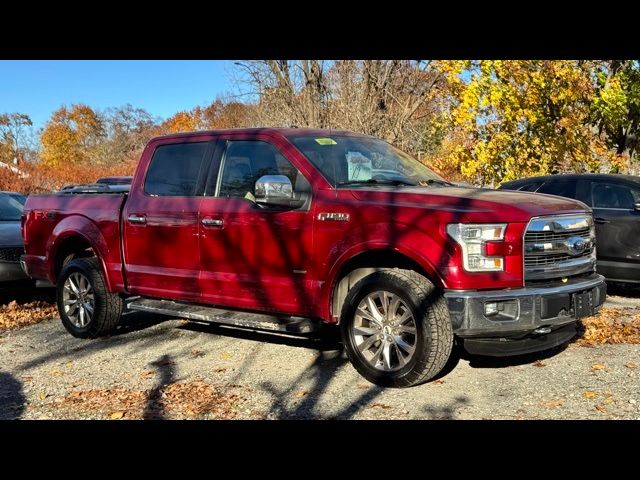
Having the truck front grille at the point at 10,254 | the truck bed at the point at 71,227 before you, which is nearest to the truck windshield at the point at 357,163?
the truck bed at the point at 71,227

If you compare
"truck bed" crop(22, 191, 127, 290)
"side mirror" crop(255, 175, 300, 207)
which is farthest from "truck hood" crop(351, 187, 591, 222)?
"truck bed" crop(22, 191, 127, 290)

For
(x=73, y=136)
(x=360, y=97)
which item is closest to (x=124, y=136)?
(x=73, y=136)

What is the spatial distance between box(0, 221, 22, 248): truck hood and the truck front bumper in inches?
245

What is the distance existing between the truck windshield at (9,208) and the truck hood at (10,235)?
608 mm

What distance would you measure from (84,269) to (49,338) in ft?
2.99

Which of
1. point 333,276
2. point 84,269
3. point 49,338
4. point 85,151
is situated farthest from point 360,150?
point 85,151

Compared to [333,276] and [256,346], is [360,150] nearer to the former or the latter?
[333,276]

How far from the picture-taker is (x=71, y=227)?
6891 millimetres

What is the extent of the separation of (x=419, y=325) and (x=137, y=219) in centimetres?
318

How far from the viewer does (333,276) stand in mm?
5047

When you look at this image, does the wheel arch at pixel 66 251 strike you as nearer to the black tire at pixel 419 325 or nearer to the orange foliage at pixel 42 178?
the black tire at pixel 419 325

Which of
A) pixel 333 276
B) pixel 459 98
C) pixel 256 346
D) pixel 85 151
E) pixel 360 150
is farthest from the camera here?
pixel 85 151

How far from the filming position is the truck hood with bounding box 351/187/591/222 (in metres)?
4.52
